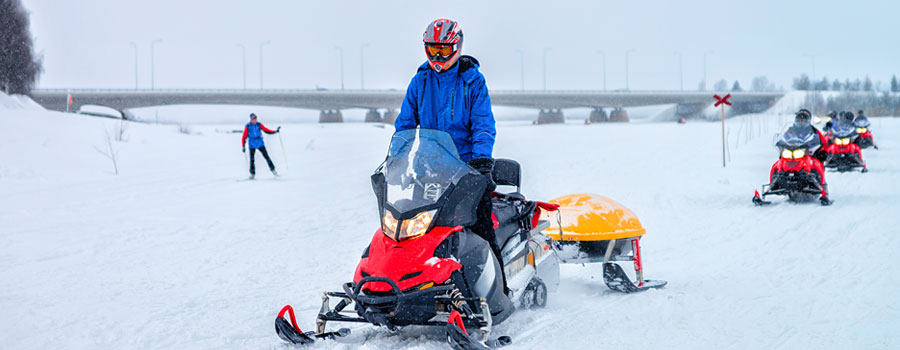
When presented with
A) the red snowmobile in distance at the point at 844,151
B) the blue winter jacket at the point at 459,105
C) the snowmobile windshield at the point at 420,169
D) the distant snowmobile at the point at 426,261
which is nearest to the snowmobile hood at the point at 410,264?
the distant snowmobile at the point at 426,261

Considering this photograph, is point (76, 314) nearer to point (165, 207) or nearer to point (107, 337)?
point (107, 337)

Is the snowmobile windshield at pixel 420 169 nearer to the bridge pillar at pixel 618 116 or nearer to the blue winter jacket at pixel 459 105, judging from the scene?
the blue winter jacket at pixel 459 105

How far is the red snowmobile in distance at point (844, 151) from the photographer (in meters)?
20.1

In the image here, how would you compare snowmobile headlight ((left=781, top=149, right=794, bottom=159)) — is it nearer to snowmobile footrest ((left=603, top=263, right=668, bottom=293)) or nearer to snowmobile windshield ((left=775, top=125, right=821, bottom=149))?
snowmobile windshield ((left=775, top=125, right=821, bottom=149))

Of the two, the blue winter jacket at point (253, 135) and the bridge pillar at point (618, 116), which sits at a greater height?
the bridge pillar at point (618, 116)

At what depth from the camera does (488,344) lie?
4.53 m

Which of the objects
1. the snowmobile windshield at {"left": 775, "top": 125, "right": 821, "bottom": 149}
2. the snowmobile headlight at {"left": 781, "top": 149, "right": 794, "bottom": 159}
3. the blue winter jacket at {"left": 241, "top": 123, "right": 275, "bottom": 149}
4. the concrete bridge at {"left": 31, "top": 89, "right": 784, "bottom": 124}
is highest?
the concrete bridge at {"left": 31, "top": 89, "right": 784, "bottom": 124}

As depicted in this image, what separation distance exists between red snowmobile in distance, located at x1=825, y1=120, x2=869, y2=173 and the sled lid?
50.2ft

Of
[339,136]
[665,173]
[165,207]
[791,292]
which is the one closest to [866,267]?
[791,292]

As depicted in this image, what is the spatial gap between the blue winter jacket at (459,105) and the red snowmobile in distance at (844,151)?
684 inches

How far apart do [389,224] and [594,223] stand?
2.62m

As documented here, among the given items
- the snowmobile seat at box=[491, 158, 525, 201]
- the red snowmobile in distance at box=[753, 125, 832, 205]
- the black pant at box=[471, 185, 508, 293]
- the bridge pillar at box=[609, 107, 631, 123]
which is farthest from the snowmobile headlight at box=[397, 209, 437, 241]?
the bridge pillar at box=[609, 107, 631, 123]

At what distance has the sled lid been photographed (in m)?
6.63

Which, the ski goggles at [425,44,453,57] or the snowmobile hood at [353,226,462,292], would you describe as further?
the ski goggles at [425,44,453,57]
